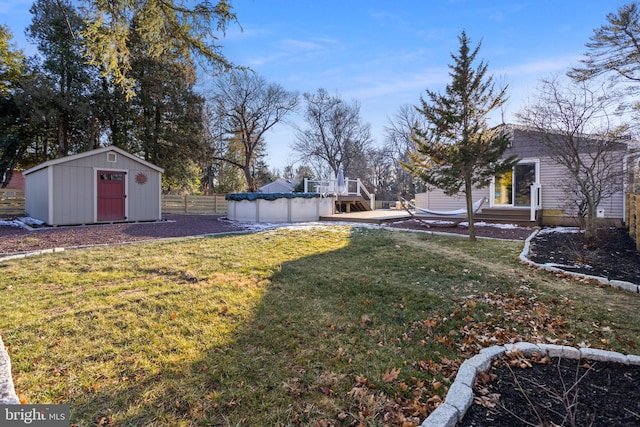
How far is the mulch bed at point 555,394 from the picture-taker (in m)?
1.80

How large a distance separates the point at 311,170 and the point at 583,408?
110 ft

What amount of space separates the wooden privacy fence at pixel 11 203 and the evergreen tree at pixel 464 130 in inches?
654

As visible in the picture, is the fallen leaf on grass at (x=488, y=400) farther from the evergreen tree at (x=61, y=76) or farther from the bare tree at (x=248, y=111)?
the bare tree at (x=248, y=111)

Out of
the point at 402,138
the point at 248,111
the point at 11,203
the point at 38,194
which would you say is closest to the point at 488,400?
the point at 38,194

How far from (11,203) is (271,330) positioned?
660 inches

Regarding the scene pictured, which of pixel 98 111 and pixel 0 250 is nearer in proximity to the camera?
pixel 0 250

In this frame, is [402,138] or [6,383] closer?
[6,383]

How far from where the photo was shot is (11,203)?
45.2 feet

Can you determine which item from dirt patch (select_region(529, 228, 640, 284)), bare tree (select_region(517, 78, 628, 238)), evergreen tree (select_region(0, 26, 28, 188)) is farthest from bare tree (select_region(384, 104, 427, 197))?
evergreen tree (select_region(0, 26, 28, 188))

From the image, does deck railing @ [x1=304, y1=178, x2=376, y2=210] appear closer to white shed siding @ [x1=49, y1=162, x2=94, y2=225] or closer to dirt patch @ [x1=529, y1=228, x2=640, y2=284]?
white shed siding @ [x1=49, y1=162, x2=94, y2=225]

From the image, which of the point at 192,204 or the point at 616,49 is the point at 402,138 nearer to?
the point at 192,204

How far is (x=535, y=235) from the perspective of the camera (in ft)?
27.7

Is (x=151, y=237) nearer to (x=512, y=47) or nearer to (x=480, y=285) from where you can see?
(x=480, y=285)

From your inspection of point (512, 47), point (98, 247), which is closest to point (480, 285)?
point (98, 247)
